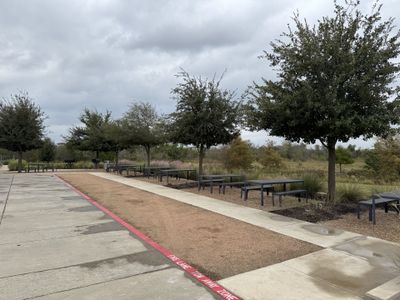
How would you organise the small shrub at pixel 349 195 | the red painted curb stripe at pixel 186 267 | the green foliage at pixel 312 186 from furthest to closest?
the green foliage at pixel 312 186 → the small shrub at pixel 349 195 → the red painted curb stripe at pixel 186 267

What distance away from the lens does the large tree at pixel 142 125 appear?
21.2m

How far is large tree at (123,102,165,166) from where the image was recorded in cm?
2122

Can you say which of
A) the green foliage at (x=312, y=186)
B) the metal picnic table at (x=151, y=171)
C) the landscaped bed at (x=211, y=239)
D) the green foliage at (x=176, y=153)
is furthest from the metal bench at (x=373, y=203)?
the green foliage at (x=176, y=153)

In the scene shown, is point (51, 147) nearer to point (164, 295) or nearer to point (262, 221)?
point (262, 221)

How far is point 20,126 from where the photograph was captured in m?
24.1

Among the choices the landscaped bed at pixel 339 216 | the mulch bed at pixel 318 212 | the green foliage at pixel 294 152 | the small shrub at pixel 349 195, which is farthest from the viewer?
the green foliage at pixel 294 152

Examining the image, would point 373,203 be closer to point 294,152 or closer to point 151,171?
point 151,171

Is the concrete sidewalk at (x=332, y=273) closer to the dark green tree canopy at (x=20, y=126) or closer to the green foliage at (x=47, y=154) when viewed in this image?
the dark green tree canopy at (x=20, y=126)

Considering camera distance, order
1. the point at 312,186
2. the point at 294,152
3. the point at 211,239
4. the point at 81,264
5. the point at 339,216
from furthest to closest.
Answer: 1. the point at 294,152
2. the point at 312,186
3. the point at 339,216
4. the point at 211,239
5. the point at 81,264

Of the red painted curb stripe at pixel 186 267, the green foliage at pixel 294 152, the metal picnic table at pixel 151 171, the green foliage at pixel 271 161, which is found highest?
the green foliage at pixel 294 152

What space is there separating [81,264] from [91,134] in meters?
24.4

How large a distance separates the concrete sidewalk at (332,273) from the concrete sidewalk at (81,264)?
722 millimetres

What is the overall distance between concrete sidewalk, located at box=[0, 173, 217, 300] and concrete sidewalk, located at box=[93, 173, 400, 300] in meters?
0.72

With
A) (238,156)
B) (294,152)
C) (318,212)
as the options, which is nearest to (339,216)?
(318,212)
